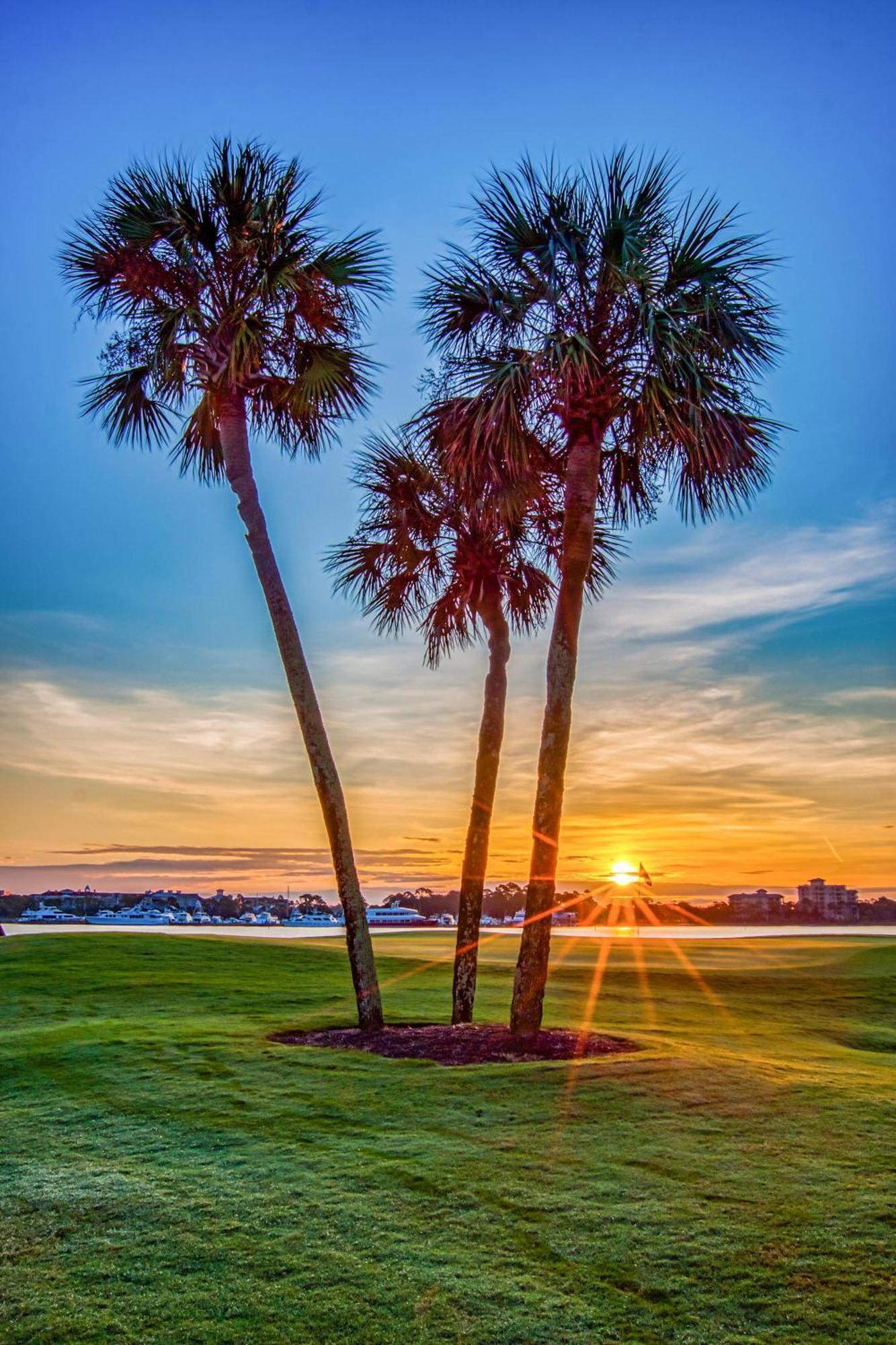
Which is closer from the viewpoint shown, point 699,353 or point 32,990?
point 699,353

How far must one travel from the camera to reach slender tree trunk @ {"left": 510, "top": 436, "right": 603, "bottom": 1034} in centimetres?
1245

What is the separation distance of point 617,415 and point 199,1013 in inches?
482

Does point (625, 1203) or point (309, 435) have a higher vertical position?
point (309, 435)

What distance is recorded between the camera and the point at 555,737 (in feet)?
42.0

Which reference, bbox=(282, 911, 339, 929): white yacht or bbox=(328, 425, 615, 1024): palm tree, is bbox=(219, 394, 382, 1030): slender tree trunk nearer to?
bbox=(328, 425, 615, 1024): palm tree

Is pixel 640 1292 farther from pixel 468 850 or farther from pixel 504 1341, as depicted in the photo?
pixel 468 850

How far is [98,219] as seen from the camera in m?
14.4

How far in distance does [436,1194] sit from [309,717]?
840 centimetres

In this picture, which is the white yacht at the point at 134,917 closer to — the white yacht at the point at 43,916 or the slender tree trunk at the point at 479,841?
the white yacht at the point at 43,916

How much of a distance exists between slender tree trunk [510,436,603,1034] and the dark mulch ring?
0.45 m

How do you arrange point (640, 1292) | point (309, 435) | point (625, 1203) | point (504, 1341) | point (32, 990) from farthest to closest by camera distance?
1. point (32, 990)
2. point (309, 435)
3. point (625, 1203)
4. point (640, 1292)
5. point (504, 1341)

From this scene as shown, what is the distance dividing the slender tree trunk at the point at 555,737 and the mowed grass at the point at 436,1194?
1745 millimetres

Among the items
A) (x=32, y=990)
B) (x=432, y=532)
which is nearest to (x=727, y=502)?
(x=432, y=532)

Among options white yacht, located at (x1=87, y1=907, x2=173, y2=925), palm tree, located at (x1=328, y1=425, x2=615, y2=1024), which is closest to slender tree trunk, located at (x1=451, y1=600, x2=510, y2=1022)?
palm tree, located at (x1=328, y1=425, x2=615, y2=1024)
